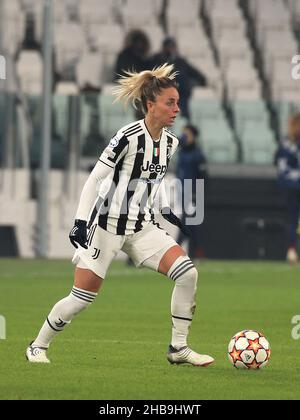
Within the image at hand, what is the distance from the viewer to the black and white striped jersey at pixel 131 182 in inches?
382

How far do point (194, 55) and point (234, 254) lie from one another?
257 inches

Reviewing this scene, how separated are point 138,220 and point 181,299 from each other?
61 centimetres

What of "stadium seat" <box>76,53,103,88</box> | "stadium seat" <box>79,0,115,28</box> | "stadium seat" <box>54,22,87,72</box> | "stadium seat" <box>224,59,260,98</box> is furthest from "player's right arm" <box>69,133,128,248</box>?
"stadium seat" <box>79,0,115,28</box>

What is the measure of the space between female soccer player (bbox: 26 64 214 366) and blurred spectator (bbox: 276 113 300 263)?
43.3ft

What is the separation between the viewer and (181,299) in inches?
383

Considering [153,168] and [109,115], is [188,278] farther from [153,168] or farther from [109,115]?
[109,115]

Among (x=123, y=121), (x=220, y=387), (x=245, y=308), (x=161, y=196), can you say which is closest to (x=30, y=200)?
(x=123, y=121)

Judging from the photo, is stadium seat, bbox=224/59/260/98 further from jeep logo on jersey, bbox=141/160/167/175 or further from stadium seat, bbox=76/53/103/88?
jeep logo on jersey, bbox=141/160/167/175

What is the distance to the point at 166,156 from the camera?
9891 millimetres

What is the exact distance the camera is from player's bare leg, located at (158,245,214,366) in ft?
31.7

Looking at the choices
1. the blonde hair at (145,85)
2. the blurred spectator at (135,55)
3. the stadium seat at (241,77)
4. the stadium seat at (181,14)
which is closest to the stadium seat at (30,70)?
the stadium seat at (181,14)

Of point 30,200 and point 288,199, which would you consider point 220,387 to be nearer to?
point 288,199

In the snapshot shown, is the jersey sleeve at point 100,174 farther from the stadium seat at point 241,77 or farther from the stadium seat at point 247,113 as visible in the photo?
the stadium seat at point 241,77

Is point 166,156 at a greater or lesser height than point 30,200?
greater
